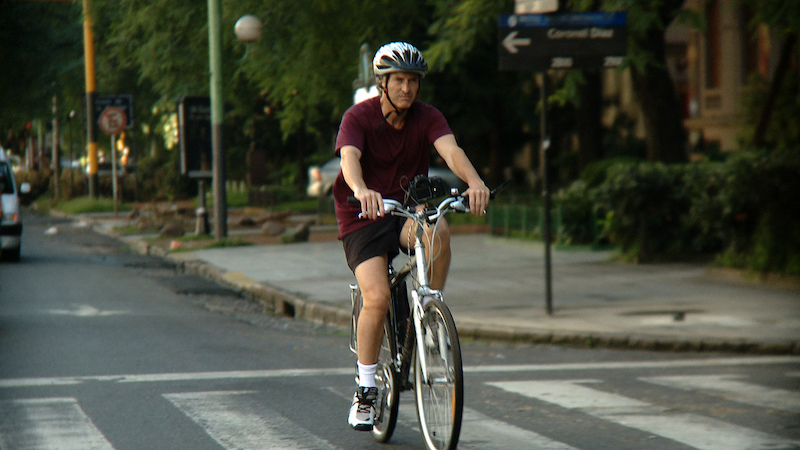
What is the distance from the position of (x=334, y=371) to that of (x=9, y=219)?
10.3 metres

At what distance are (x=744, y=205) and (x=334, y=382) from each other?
20.8ft

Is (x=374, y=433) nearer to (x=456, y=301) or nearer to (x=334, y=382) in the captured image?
(x=334, y=382)

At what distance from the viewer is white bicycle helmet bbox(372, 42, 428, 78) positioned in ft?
16.6

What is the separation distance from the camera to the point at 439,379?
4.88m

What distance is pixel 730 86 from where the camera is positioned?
28578 mm

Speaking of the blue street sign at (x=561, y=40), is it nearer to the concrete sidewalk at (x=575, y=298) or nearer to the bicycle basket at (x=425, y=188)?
the concrete sidewalk at (x=575, y=298)

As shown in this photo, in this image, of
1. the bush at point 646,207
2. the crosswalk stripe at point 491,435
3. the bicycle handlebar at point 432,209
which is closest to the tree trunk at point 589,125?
the bush at point 646,207

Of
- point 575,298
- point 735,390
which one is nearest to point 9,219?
point 575,298

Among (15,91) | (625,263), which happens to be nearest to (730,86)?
(625,263)

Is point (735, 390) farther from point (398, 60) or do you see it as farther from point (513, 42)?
point (513, 42)

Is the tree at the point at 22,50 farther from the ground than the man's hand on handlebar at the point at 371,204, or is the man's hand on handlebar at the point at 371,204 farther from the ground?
the tree at the point at 22,50

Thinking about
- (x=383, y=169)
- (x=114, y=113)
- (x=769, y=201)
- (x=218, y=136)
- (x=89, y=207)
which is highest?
(x=114, y=113)

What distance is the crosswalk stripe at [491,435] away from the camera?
5.38 metres

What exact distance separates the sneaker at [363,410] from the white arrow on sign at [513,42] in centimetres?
504
